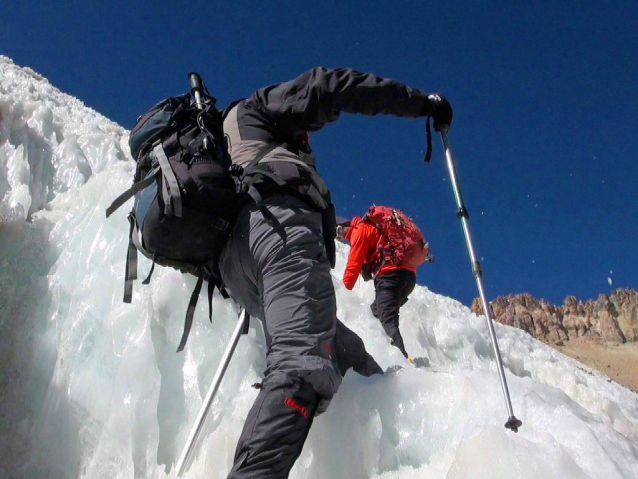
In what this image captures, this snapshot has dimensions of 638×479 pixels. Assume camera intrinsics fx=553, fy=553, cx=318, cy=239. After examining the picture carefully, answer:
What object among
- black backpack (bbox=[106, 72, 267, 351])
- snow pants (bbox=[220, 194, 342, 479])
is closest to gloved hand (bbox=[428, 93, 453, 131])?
snow pants (bbox=[220, 194, 342, 479])

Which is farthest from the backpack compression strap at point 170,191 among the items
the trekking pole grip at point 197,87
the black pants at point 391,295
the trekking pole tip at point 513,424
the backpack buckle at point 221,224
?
the black pants at point 391,295

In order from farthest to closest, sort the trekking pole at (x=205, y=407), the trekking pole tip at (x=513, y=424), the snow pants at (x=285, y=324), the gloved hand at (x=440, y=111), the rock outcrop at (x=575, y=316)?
the rock outcrop at (x=575, y=316) < the gloved hand at (x=440, y=111) < the trekking pole at (x=205, y=407) < the trekking pole tip at (x=513, y=424) < the snow pants at (x=285, y=324)

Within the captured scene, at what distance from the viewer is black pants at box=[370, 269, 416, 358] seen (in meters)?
5.44

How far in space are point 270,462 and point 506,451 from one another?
0.93 meters

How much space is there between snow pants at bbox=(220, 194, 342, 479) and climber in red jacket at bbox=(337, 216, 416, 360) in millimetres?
2884

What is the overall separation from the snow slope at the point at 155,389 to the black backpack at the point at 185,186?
1.11 m

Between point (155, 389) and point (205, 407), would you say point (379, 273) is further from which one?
point (205, 407)

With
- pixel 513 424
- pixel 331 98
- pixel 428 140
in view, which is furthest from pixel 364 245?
pixel 513 424

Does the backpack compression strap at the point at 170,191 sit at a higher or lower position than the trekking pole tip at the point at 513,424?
higher

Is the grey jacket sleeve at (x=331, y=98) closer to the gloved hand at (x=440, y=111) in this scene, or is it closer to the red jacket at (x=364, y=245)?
the gloved hand at (x=440, y=111)

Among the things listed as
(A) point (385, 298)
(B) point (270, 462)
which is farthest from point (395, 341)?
(B) point (270, 462)

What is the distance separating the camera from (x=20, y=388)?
398 centimetres

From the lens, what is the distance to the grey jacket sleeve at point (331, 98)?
2709 mm

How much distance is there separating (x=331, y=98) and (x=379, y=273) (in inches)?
128
